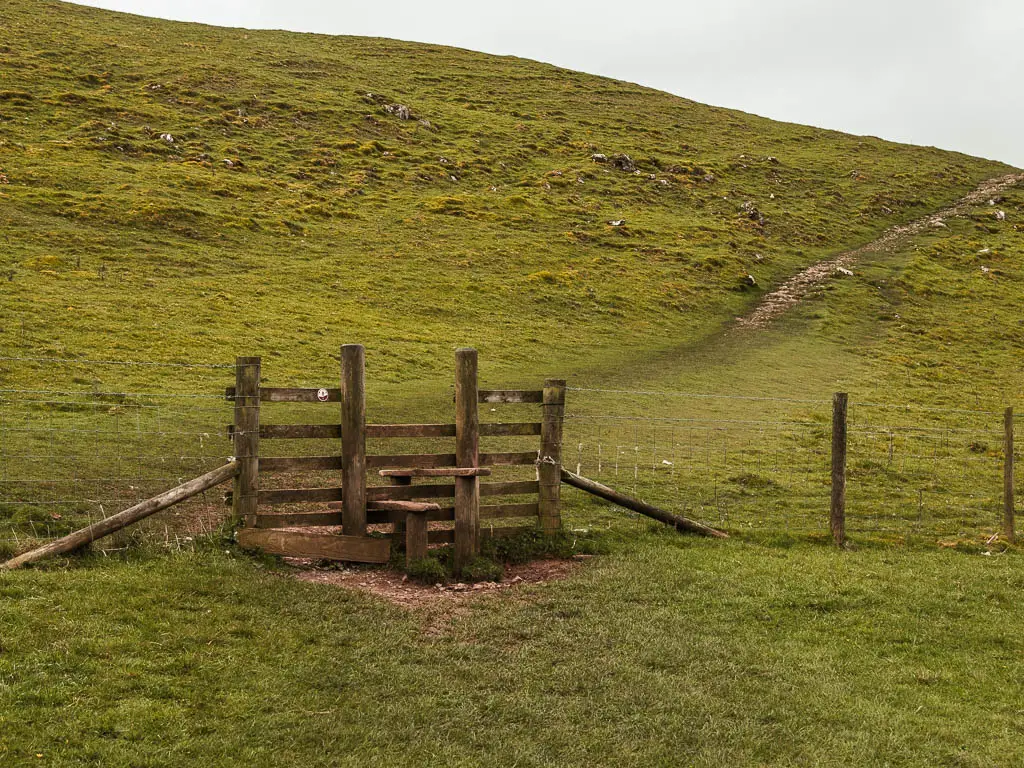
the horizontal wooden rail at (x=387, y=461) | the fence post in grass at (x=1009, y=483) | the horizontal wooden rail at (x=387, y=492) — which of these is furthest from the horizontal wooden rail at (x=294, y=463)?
the fence post in grass at (x=1009, y=483)

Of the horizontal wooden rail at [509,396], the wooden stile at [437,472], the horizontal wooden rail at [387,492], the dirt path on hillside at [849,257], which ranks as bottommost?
the horizontal wooden rail at [387,492]

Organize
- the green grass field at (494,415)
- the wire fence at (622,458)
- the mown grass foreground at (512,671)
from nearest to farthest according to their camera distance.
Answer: the mown grass foreground at (512,671) < the green grass field at (494,415) < the wire fence at (622,458)

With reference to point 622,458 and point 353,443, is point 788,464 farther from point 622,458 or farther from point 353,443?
point 353,443

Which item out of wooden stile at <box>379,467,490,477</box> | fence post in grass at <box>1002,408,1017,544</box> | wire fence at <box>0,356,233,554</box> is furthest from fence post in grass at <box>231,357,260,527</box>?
fence post in grass at <box>1002,408,1017,544</box>

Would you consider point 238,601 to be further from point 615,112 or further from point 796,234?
point 615,112

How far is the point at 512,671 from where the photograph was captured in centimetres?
898

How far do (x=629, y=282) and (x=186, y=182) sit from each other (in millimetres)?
26543

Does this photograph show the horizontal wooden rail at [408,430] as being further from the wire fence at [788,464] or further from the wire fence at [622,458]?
the wire fence at [788,464]

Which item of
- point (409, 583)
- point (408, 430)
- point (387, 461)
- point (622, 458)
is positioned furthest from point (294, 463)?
point (622, 458)

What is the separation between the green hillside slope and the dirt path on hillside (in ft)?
4.98

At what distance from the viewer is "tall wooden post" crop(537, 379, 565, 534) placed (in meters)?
13.5

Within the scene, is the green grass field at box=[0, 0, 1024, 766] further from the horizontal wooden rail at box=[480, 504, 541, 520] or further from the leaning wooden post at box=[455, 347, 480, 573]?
the leaning wooden post at box=[455, 347, 480, 573]

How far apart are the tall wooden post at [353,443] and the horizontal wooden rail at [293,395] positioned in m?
0.18

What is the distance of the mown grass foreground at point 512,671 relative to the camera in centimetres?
731
